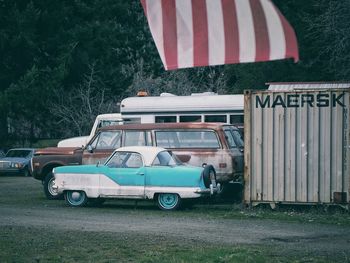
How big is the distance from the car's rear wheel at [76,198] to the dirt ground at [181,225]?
0.84 feet

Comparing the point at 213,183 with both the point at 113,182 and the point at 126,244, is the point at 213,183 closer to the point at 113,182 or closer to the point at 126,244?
the point at 113,182

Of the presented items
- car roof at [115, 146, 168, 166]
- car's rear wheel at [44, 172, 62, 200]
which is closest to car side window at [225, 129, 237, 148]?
car roof at [115, 146, 168, 166]

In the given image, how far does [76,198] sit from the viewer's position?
1777 cm

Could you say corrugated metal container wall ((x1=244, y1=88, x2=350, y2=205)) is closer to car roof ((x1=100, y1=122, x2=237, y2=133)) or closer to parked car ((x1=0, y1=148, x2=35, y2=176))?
car roof ((x1=100, y1=122, x2=237, y2=133))

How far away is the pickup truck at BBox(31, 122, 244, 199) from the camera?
1812cm

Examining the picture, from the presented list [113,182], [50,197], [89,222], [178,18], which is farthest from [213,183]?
[178,18]

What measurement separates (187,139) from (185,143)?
12 cm

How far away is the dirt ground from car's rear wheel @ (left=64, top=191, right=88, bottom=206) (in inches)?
10.1

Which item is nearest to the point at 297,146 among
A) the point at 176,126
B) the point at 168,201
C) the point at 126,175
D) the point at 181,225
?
the point at 168,201

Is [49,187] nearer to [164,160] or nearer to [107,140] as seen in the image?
A: [107,140]

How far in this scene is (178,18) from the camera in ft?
11.0

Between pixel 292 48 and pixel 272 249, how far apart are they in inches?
306

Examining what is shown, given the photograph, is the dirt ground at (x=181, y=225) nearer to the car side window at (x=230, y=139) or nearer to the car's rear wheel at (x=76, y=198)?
the car's rear wheel at (x=76, y=198)

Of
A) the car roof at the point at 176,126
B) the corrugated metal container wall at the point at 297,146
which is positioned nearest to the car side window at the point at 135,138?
the car roof at the point at 176,126
